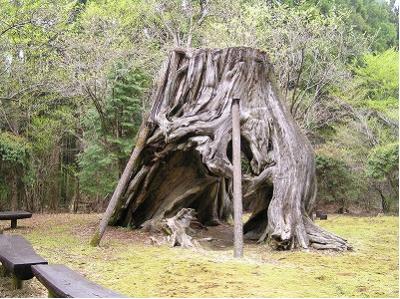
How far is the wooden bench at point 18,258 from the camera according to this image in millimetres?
4812

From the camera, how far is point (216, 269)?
6.12 m

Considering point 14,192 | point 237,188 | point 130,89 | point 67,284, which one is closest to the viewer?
point 67,284

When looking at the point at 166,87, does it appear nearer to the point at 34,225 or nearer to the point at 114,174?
the point at 34,225

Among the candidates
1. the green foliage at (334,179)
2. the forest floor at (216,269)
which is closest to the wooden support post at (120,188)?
the forest floor at (216,269)

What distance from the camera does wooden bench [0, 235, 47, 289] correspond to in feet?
15.8

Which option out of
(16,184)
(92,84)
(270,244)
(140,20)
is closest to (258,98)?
(270,244)

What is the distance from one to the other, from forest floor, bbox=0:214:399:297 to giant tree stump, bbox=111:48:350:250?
0.80 metres

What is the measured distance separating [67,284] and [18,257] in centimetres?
141

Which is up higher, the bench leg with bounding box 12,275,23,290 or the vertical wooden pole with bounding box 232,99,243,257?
the vertical wooden pole with bounding box 232,99,243,257

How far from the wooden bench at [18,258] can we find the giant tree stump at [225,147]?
361cm

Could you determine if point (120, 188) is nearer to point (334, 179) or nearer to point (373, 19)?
point (334, 179)

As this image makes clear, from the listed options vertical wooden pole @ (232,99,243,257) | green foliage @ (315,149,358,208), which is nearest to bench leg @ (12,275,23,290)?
vertical wooden pole @ (232,99,243,257)

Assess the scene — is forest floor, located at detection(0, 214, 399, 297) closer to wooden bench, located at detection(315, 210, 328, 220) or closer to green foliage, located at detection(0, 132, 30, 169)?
green foliage, located at detection(0, 132, 30, 169)

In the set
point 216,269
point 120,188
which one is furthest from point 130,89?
point 216,269
